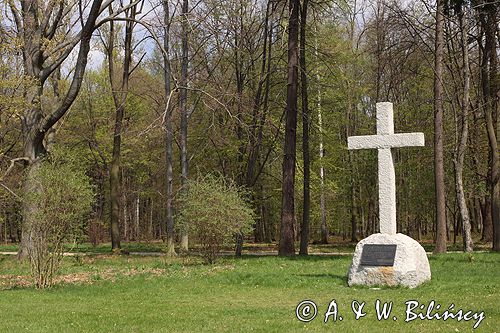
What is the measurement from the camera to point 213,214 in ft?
57.7

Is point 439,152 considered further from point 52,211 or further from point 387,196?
point 52,211

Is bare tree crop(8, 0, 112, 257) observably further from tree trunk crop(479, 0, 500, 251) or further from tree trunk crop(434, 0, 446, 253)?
tree trunk crop(479, 0, 500, 251)

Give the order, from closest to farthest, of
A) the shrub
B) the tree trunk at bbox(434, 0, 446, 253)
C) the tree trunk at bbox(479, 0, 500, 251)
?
the shrub → the tree trunk at bbox(434, 0, 446, 253) → the tree trunk at bbox(479, 0, 500, 251)

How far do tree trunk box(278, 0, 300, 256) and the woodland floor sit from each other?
394 cm

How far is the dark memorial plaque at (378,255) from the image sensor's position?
38.0 feet

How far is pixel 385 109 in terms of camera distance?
492 inches

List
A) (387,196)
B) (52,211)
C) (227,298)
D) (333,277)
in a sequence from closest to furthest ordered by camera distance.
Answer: (227,298)
(387,196)
(52,211)
(333,277)

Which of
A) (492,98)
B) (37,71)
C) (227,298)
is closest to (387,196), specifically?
(227,298)

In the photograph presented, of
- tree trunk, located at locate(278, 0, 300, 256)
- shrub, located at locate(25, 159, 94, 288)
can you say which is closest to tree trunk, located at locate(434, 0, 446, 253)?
tree trunk, located at locate(278, 0, 300, 256)

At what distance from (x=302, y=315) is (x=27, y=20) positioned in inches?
641

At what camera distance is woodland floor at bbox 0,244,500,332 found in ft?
26.3

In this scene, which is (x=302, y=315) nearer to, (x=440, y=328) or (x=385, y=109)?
(x=440, y=328)

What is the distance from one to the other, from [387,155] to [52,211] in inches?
284

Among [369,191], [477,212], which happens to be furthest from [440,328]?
[477,212]
